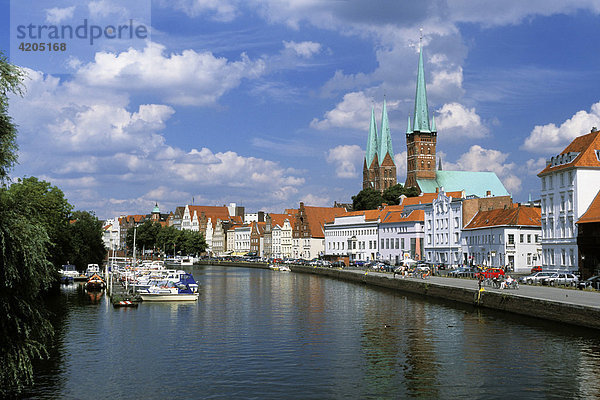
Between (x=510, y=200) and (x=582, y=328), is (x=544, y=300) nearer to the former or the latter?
(x=582, y=328)

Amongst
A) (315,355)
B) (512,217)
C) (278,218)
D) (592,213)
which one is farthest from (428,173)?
(315,355)

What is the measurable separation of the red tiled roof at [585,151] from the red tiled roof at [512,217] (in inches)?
727

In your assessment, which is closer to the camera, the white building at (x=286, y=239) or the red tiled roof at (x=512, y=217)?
the red tiled roof at (x=512, y=217)

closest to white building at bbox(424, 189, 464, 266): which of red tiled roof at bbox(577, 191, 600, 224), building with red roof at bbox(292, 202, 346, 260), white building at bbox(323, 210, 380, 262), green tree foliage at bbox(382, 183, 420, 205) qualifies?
white building at bbox(323, 210, 380, 262)

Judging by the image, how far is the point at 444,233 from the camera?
117m

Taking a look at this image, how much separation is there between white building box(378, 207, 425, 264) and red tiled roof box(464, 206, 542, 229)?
2210 centimetres

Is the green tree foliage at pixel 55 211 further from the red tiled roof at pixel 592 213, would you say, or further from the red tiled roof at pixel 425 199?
the red tiled roof at pixel 425 199

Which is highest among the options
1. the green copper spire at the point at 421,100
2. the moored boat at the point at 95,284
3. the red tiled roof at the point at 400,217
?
the green copper spire at the point at 421,100

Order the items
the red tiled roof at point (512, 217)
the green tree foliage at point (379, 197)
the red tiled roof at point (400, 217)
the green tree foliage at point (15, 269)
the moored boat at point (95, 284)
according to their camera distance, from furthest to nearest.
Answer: the green tree foliage at point (379, 197)
the red tiled roof at point (400, 217)
the red tiled roof at point (512, 217)
the moored boat at point (95, 284)
the green tree foliage at point (15, 269)

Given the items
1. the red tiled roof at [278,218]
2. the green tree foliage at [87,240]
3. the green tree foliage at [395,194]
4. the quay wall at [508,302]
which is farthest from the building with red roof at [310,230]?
the quay wall at [508,302]

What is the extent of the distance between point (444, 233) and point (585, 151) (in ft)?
149

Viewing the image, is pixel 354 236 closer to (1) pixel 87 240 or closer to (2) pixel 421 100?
(2) pixel 421 100

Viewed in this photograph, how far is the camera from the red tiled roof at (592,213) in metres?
67.2

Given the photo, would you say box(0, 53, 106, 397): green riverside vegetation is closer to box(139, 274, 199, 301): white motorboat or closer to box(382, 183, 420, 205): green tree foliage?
box(139, 274, 199, 301): white motorboat
